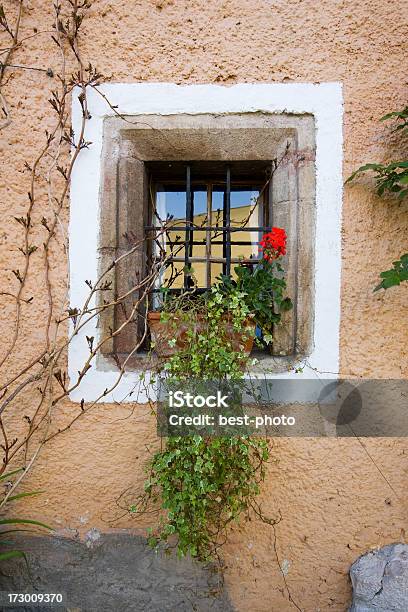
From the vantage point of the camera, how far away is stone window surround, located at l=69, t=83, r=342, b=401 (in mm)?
2373

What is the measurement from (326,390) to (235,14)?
70.3 inches

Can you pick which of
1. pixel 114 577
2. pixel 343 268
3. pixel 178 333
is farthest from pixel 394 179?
pixel 114 577

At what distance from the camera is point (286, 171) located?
7.97 ft

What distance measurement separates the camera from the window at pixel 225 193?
239 centimetres

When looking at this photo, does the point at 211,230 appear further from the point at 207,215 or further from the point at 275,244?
the point at 275,244

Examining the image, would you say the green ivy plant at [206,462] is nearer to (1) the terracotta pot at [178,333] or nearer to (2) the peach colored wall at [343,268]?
(1) the terracotta pot at [178,333]

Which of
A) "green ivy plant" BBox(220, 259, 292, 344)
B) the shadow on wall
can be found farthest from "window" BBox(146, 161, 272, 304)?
the shadow on wall

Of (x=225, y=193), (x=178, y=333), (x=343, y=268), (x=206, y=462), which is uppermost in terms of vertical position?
(x=225, y=193)

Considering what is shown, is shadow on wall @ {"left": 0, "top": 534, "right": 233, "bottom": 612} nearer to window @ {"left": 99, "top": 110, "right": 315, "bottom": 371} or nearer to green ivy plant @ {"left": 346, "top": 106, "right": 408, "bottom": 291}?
window @ {"left": 99, "top": 110, "right": 315, "bottom": 371}

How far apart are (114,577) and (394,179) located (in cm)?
214

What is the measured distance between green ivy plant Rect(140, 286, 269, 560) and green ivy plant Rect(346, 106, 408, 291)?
616 mm

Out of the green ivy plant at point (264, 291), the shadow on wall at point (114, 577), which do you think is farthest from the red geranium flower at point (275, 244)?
the shadow on wall at point (114, 577)

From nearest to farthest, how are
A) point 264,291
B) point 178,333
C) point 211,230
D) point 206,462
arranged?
point 206,462 < point 178,333 < point 264,291 < point 211,230

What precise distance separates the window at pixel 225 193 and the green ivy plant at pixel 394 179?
0.94 ft
